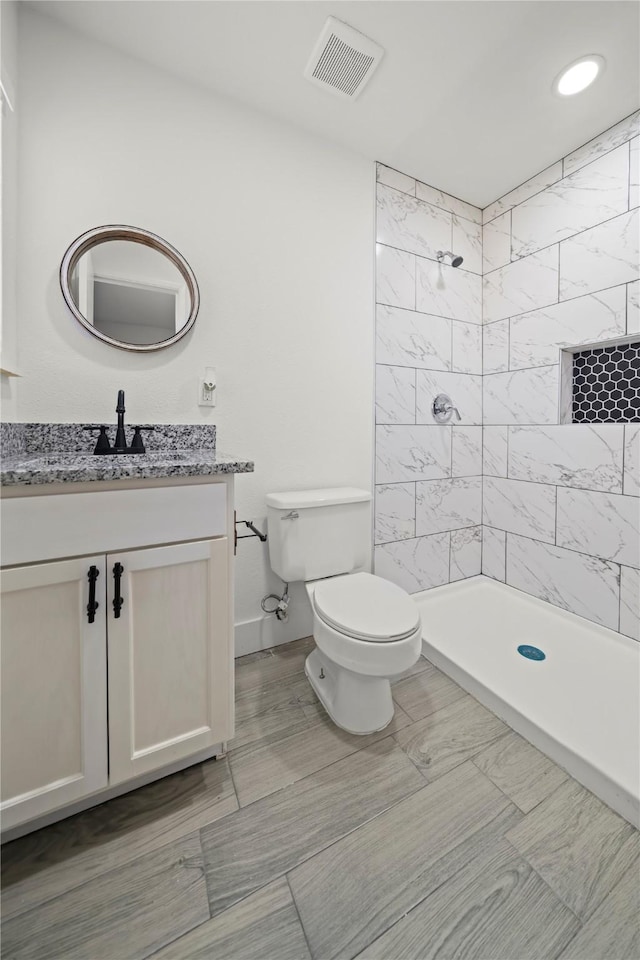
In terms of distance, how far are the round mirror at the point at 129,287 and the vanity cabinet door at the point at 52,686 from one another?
36.2 inches

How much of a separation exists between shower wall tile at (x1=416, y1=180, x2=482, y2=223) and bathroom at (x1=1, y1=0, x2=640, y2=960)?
0.02 metres

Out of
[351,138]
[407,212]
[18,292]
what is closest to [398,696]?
[18,292]

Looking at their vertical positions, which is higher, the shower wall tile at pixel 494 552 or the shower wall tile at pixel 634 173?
the shower wall tile at pixel 634 173

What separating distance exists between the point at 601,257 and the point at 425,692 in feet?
6.80

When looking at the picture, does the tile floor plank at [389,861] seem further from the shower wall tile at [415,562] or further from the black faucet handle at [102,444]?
the black faucet handle at [102,444]

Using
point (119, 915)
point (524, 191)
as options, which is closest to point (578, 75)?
point (524, 191)

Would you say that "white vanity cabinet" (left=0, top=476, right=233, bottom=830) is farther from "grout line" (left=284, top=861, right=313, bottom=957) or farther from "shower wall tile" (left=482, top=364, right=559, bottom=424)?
"shower wall tile" (left=482, top=364, right=559, bottom=424)

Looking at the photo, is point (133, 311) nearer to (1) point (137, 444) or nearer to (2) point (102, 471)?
(1) point (137, 444)

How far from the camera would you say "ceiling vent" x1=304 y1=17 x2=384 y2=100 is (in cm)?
127

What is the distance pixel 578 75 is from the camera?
141 cm

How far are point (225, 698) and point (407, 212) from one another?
2348 mm

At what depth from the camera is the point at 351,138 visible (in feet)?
5.65

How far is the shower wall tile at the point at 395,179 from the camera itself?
187cm

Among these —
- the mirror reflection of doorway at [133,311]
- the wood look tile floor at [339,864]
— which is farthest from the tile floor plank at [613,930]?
the mirror reflection of doorway at [133,311]
